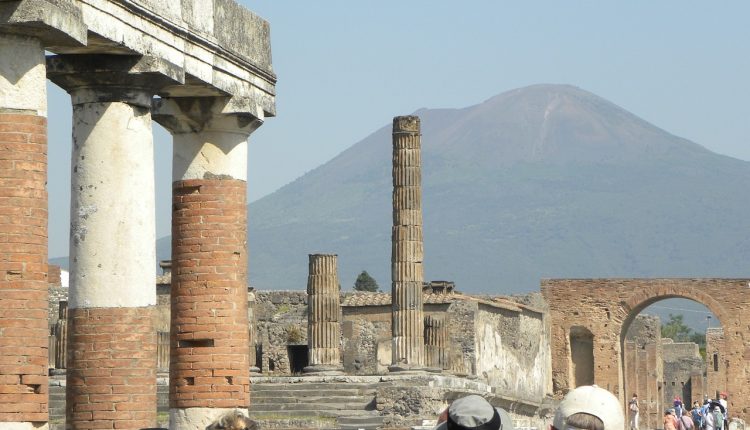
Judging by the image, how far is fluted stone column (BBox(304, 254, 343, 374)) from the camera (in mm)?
30594

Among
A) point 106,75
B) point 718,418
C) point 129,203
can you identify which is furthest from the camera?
point 718,418

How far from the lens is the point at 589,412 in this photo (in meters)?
6.54

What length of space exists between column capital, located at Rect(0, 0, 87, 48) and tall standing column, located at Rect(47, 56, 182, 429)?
1.04 meters

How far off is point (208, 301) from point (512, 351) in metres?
28.6

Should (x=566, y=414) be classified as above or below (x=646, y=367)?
above

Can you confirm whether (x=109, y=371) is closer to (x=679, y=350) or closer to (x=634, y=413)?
(x=634, y=413)

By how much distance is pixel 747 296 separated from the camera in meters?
48.0

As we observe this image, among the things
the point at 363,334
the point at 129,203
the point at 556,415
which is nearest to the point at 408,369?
the point at 363,334

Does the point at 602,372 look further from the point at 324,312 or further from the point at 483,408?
the point at 483,408

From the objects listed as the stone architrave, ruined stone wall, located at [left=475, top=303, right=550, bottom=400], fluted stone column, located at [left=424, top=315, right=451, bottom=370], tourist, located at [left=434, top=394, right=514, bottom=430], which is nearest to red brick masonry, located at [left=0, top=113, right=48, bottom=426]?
tourist, located at [left=434, top=394, right=514, bottom=430]

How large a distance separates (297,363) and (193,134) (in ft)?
89.8

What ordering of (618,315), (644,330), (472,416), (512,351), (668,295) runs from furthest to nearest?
1. (644,330)
2. (668,295)
3. (618,315)
4. (512,351)
5. (472,416)

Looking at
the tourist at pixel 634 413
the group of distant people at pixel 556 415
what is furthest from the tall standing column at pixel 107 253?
the tourist at pixel 634 413

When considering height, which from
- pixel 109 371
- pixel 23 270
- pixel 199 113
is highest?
pixel 199 113
